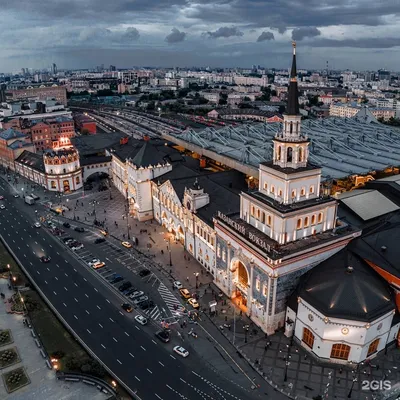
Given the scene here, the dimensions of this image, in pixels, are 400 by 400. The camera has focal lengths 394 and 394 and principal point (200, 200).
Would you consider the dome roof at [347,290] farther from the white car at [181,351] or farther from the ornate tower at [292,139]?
the white car at [181,351]

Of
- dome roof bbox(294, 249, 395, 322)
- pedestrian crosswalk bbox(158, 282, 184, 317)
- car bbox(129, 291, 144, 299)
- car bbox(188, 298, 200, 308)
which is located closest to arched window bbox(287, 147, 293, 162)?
dome roof bbox(294, 249, 395, 322)

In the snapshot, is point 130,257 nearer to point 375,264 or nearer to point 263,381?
point 263,381

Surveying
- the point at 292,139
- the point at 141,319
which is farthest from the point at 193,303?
the point at 292,139

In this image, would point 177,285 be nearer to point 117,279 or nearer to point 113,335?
point 117,279

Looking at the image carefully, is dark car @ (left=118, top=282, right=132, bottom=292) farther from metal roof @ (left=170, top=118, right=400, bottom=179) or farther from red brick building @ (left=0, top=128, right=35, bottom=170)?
red brick building @ (left=0, top=128, right=35, bottom=170)

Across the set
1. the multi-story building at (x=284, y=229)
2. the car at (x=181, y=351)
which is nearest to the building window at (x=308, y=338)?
the multi-story building at (x=284, y=229)
